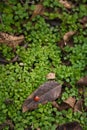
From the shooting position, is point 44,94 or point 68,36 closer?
point 44,94

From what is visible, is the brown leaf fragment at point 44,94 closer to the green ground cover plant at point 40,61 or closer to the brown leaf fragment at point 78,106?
the green ground cover plant at point 40,61

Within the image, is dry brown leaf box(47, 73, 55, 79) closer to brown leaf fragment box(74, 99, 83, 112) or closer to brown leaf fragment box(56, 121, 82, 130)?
brown leaf fragment box(74, 99, 83, 112)

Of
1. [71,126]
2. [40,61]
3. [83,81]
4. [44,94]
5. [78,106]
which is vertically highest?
[40,61]

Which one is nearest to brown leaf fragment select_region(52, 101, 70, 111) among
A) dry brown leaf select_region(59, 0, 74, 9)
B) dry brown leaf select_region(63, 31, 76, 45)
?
dry brown leaf select_region(63, 31, 76, 45)

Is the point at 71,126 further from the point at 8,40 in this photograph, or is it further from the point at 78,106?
the point at 8,40

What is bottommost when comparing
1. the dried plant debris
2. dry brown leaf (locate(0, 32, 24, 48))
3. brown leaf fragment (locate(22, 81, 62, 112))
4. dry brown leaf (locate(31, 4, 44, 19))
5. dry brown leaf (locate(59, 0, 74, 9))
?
brown leaf fragment (locate(22, 81, 62, 112))

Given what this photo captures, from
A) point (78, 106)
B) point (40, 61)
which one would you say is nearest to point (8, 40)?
point (40, 61)

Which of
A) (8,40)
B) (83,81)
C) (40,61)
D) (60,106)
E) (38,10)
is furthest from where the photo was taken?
(38,10)
